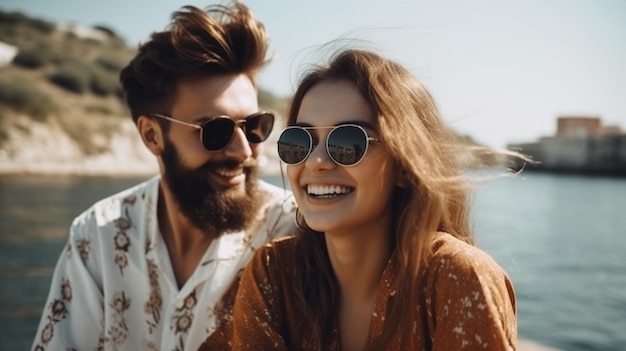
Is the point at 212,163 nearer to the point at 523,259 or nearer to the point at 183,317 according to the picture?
the point at 183,317

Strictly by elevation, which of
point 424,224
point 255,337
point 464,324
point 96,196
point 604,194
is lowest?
point 604,194

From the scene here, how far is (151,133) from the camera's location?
12.3 ft

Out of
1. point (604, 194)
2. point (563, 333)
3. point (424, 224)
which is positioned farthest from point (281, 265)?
point (604, 194)

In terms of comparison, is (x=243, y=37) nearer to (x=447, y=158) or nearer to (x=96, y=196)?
(x=447, y=158)

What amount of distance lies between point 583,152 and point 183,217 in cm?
8946

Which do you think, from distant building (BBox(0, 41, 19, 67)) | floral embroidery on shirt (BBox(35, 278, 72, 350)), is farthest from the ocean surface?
distant building (BBox(0, 41, 19, 67))

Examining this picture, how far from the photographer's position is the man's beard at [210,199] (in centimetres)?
324

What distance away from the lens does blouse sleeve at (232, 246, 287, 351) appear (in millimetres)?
2408

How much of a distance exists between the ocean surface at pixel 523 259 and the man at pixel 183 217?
1.35 metres

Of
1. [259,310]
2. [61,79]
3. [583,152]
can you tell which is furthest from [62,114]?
[583,152]

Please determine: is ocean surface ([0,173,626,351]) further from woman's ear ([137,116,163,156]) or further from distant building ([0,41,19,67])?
distant building ([0,41,19,67])

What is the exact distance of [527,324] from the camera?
36.7ft

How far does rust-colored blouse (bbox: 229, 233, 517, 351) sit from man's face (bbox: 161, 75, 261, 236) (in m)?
0.66

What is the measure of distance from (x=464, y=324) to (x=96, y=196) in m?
21.2
